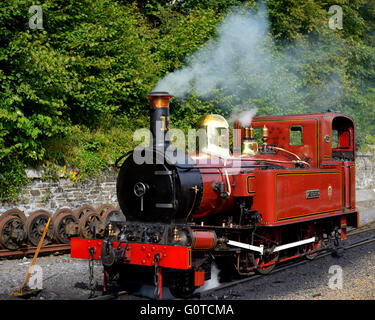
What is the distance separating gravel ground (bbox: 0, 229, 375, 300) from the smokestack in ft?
6.96

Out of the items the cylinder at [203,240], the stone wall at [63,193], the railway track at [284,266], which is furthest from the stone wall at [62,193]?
the cylinder at [203,240]

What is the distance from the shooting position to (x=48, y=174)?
35.5ft

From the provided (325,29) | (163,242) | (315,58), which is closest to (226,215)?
(163,242)

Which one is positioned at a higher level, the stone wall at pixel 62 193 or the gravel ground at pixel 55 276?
the stone wall at pixel 62 193

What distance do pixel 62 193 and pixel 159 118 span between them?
5.28m

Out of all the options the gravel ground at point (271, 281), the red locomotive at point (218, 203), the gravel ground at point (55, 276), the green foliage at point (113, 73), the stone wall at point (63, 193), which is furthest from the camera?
the stone wall at point (63, 193)

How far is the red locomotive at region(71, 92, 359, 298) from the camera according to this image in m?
6.39

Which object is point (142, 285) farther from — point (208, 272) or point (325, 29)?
point (325, 29)

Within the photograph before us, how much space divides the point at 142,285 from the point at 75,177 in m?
4.97

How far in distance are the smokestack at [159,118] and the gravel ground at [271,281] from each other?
2122 mm

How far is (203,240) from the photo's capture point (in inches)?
253

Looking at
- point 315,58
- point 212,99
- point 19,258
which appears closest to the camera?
point 19,258

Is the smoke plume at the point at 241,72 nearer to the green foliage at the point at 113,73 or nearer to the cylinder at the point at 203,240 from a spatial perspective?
the green foliage at the point at 113,73

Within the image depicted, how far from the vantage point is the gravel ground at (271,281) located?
6.59 m
